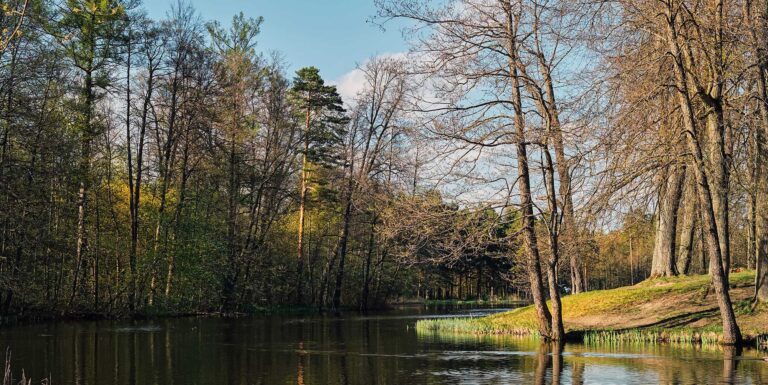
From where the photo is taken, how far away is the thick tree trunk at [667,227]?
20.7 meters

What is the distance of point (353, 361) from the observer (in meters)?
16.3

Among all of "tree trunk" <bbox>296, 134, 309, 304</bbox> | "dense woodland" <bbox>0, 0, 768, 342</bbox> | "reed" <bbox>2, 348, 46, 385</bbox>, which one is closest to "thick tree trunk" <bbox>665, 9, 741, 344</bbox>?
"dense woodland" <bbox>0, 0, 768, 342</bbox>

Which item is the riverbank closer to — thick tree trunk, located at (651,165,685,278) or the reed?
thick tree trunk, located at (651,165,685,278)

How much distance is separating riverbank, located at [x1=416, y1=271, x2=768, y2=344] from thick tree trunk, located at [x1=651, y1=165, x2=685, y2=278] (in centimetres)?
67

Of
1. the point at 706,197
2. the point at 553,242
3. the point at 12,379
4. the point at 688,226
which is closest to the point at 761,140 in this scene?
the point at 706,197

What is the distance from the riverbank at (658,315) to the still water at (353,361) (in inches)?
48.0

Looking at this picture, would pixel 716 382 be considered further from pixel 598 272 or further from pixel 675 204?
pixel 598 272

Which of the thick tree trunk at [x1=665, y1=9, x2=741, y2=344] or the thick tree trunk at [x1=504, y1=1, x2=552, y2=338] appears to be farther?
the thick tree trunk at [x1=504, y1=1, x2=552, y2=338]

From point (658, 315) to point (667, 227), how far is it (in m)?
Answer: 3.29

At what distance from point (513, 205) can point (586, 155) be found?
250cm

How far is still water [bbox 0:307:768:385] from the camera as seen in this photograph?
12867 mm

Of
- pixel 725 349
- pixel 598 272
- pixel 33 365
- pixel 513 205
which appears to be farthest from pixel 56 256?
pixel 598 272

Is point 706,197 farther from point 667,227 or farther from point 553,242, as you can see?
point 667,227

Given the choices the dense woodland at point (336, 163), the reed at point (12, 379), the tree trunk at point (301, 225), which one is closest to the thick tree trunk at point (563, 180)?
the dense woodland at point (336, 163)
